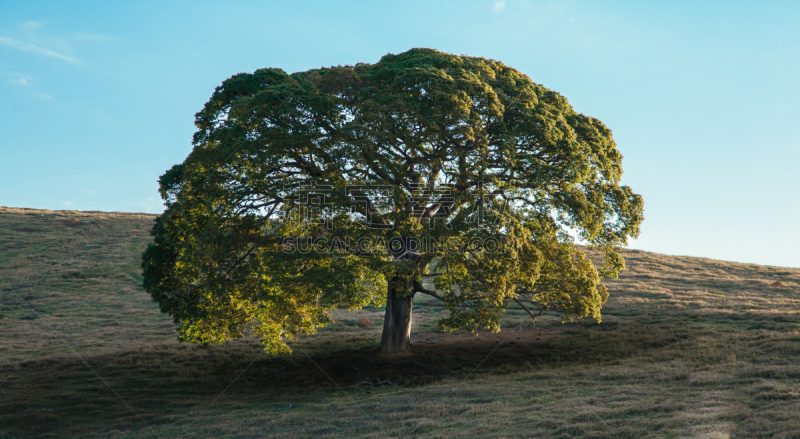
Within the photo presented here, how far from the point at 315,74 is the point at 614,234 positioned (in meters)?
12.2

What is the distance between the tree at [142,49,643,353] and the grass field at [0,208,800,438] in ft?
7.35

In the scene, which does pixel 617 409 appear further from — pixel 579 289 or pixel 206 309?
pixel 206 309

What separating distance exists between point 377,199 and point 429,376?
6463 mm

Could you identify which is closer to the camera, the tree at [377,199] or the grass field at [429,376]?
the grass field at [429,376]

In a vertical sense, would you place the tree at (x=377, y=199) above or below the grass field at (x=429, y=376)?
above

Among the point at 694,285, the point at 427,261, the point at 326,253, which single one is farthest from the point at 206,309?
the point at 694,285

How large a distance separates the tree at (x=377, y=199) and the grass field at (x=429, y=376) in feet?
7.35

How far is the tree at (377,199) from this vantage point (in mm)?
14219

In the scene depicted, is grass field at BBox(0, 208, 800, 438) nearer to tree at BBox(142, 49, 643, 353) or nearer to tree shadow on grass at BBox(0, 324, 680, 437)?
tree shadow on grass at BBox(0, 324, 680, 437)

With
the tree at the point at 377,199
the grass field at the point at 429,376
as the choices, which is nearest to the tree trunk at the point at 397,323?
the grass field at the point at 429,376

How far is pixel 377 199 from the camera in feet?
48.3

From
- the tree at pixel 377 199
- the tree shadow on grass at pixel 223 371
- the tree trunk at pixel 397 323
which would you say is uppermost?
the tree at pixel 377 199

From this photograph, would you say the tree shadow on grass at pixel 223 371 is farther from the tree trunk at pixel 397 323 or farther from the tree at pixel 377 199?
the tree at pixel 377 199

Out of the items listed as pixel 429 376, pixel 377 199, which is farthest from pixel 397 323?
pixel 377 199
